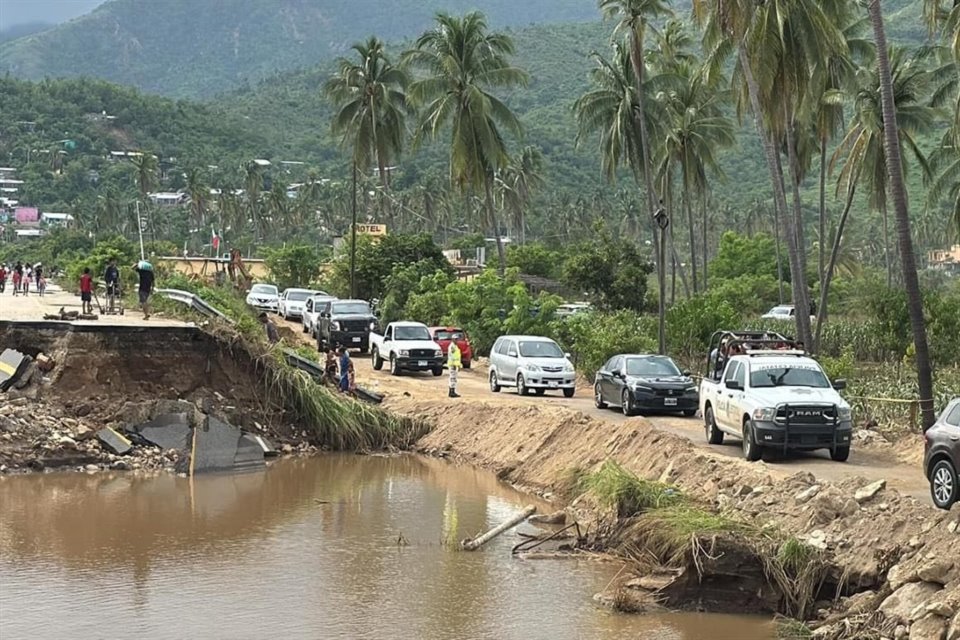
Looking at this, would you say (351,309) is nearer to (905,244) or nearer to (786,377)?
(905,244)

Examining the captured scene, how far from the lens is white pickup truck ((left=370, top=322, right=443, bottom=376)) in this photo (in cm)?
4053

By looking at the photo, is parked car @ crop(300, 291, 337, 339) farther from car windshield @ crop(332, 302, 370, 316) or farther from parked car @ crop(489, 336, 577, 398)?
parked car @ crop(489, 336, 577, 398)

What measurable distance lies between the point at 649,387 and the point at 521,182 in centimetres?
9530

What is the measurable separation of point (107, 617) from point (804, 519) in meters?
9.19

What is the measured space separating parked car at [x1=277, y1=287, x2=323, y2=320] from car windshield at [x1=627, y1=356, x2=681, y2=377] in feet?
98.2

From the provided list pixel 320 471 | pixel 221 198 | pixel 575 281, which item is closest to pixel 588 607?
pixel 320 471

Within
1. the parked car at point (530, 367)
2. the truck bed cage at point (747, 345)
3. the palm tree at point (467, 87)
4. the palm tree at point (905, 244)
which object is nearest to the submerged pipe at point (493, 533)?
the truck bed cage at point (747, 345)

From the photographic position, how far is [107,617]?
49.3 ft

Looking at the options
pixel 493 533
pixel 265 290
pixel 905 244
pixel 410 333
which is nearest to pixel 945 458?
pixel 493 533

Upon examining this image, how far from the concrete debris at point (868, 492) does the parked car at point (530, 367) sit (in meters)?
18.6

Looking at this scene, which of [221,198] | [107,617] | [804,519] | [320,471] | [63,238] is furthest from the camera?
[221,198]

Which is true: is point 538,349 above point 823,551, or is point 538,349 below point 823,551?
above

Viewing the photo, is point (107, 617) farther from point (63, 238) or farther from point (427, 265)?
point (63, 238)

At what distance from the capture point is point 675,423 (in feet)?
91.8
